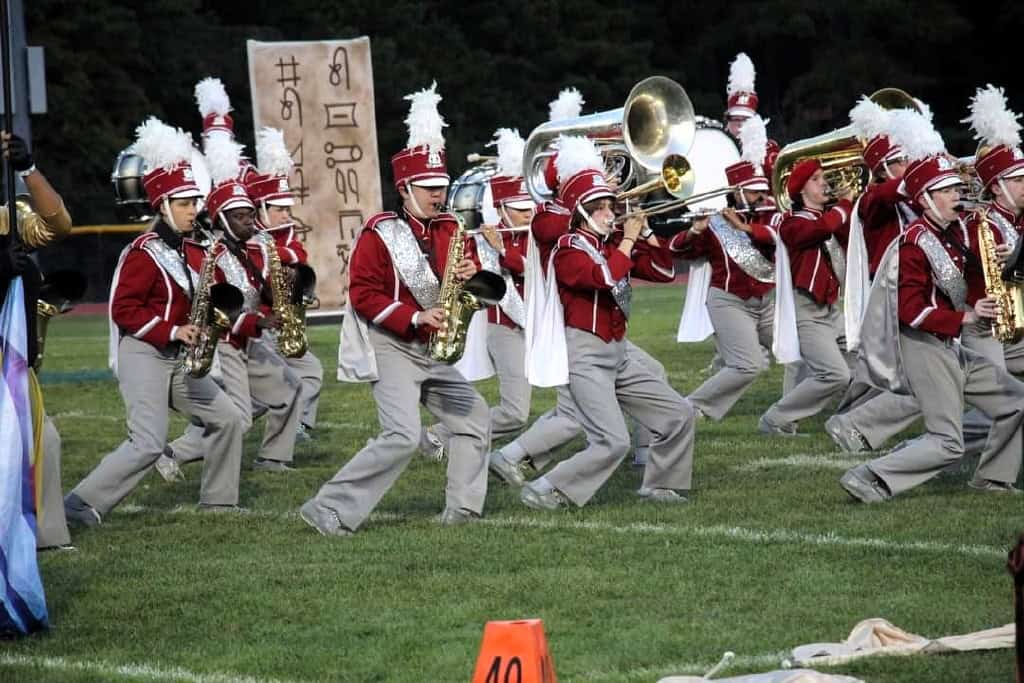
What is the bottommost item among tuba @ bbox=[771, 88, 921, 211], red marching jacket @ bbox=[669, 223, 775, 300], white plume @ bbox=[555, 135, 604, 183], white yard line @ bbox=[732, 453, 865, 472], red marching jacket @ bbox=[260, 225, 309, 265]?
white yard line @ bbox=[732, 453, 865, 472]

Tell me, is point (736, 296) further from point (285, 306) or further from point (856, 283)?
point (285, 306)

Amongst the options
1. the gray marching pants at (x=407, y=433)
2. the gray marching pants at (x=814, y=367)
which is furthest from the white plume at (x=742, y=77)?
the gray marching pants at (x=407, y=433)

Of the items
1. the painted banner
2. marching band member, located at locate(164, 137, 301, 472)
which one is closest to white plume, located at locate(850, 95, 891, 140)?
marching band member, located at locate(164, 137, 301, 472)

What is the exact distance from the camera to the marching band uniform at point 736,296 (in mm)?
12523

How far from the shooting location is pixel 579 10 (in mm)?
41625

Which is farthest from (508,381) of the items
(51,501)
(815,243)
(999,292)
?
(51,501)

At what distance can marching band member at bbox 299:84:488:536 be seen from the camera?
9.08m

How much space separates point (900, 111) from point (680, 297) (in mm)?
18577

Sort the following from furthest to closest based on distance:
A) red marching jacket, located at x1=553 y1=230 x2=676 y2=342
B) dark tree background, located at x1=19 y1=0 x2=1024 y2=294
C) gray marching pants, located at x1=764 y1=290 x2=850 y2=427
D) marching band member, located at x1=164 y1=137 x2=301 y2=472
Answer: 1. dark tree background, located at x1=19 y1=0 x2=1024 y2=294
2. gray marching pants, located at x1=764 y1=290 x2=850 y2=427
3. marching band member, located at x1=164 y1=137 x2=301 y2=472
4. red marching jacket, located at x1=553 y1=230 x2=676 y2=342

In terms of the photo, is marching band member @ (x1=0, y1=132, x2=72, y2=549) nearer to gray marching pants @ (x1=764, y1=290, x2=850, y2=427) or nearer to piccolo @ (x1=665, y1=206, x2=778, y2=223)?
piccolo @ (x1=665, y1=206, x2=778, y2=223)

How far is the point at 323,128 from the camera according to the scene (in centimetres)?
2259

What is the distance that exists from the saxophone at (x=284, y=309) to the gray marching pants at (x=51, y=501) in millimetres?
2946

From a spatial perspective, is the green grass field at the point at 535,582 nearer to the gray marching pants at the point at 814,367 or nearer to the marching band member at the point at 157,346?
the marching band member at the point at 157,346

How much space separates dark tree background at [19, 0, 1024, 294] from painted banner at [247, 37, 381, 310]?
1418 cm
